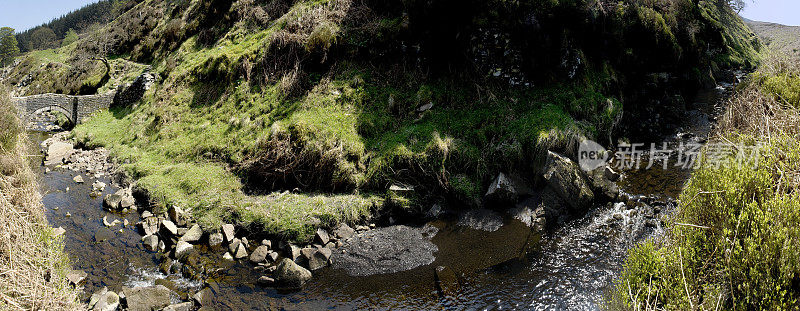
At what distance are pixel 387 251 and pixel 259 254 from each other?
3.45m

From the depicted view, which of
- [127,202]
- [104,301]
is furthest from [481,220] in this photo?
[127,202]

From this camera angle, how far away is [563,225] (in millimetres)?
10773

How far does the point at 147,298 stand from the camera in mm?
8438

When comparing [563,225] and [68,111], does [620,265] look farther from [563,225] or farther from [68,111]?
[68,111]

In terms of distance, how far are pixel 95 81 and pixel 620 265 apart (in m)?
34.3

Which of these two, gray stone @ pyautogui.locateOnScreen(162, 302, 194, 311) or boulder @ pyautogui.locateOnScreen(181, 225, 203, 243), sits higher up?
boulder @ pyautogui.locateOnScreen(181, 225, 203, 243)

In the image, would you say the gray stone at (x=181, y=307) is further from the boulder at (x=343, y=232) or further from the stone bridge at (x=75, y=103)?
the stone bridge at (x=75, y=103)

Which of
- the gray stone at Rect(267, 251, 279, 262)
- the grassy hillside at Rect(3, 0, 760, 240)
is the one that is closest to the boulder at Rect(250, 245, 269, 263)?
the gray stone at Rect(267, 251, 279, 262)

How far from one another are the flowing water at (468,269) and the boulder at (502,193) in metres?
0.60

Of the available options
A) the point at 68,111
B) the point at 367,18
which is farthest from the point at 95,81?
the point at 367,18

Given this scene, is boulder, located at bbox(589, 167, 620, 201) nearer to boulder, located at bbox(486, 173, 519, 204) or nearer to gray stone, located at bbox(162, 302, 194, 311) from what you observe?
boulder, located at bbox(486, 173, 519, 204)

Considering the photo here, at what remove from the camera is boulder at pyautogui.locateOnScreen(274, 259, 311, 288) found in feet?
29.7

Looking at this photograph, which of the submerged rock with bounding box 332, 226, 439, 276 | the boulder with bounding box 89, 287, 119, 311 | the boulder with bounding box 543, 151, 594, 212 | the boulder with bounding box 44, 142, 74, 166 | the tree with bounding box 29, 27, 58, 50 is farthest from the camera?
the tree with bounding box 29, 27, 58, 50

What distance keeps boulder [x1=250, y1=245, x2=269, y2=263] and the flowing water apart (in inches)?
8.7
